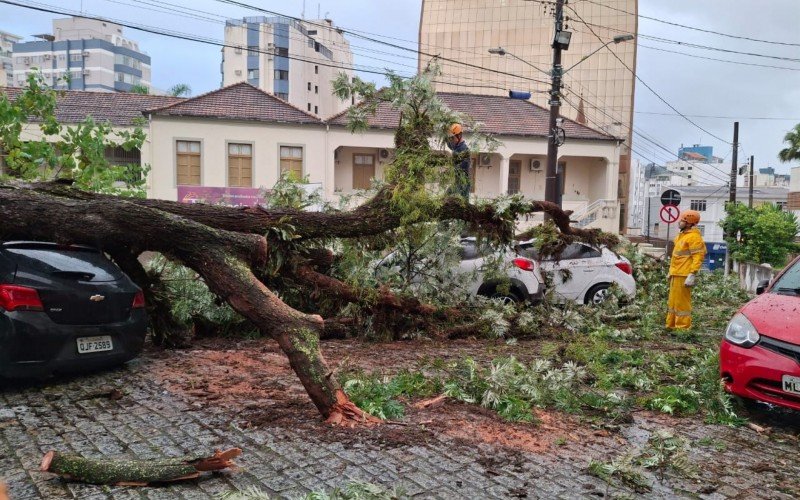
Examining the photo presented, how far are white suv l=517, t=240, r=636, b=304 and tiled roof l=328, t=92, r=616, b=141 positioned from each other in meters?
20.3

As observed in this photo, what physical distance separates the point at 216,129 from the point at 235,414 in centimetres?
2626

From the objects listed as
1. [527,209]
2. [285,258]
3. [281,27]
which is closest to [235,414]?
[285,258]

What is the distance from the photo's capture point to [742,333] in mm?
5777

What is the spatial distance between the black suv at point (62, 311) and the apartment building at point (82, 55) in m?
95.0

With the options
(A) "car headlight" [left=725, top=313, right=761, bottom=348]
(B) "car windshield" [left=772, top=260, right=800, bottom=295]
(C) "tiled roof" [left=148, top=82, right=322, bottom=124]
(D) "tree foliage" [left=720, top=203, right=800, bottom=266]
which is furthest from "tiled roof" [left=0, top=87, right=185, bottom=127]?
(A) "car headlight" [left=725, top=313, right=761, bottom=348]

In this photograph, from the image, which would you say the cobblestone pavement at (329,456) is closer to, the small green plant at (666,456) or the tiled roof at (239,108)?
the small green plant at (666,456)

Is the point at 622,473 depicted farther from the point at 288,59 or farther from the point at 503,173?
the point at 288,59

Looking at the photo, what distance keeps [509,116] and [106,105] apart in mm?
19897

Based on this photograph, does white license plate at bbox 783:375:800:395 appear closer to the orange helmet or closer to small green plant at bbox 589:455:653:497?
small green plant at bbox 589:455:653:497

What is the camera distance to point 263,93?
31.5 m

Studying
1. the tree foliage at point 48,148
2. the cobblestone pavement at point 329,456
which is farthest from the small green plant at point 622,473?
the tree foliage at point 48,148

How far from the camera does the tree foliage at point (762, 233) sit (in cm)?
2000

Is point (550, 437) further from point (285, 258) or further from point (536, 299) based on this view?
point (536, 299)

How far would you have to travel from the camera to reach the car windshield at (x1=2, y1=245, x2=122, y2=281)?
6028 mm
